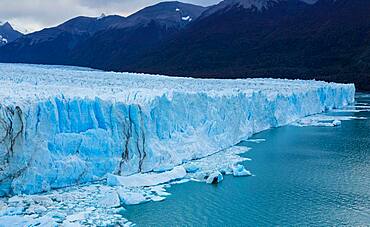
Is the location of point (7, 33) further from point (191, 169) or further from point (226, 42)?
point (191, 169)

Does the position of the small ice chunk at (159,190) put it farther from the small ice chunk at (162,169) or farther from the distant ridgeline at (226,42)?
the distant ridgeline at (226,42)

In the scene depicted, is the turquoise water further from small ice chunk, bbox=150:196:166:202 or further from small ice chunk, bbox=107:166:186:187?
small ice chunk, bbox=107:166:186:187

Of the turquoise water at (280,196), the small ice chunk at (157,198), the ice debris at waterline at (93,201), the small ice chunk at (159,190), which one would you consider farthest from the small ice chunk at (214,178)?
the small ice chunk at (157,198)

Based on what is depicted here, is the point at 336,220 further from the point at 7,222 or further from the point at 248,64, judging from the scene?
the point at 248,64

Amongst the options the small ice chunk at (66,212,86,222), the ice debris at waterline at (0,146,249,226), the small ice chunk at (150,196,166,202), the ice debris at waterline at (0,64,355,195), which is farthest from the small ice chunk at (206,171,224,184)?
the small ice chunk at (66,212,86,222)

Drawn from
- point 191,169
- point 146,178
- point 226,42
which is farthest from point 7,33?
point 146,178

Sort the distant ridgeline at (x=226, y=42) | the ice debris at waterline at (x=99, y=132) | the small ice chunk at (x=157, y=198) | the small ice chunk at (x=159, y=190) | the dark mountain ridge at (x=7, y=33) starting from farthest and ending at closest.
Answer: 1. the dark mountain ridge at (x=7, y=33)
2. the distant ridgeline at (x=226, y=42)
3. the small ice chunk at (x=159, y=190)
4. the small ice chunk at (x=157, y=198)
5. the ice debris at waterline at (x=99, y=132)

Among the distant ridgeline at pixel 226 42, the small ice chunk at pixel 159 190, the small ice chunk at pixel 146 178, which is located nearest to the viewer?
the small ice chunk at pixel 159 190
